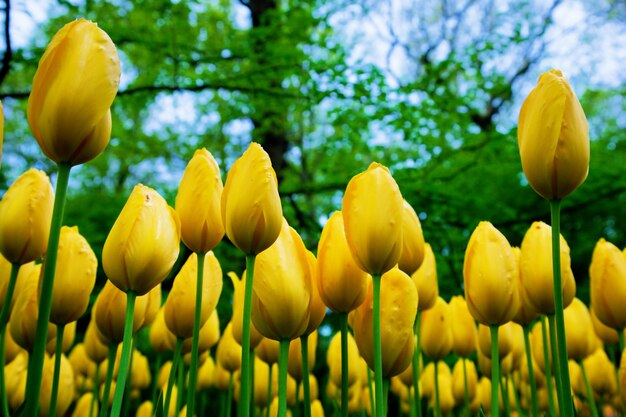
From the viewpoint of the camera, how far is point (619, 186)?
138 inches

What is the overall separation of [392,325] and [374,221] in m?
0.20

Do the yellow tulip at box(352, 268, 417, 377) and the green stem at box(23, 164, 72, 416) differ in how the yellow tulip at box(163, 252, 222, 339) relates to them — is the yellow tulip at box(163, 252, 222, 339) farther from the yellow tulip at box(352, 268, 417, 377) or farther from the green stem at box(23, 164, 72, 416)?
the green stem at box(23, 164, 72, 416)

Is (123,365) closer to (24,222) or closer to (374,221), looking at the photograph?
(24,222)

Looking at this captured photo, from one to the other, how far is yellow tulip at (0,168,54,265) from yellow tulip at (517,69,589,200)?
0.81 m

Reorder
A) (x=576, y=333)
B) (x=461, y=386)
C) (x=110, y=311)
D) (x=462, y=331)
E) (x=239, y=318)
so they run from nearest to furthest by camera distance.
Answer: (x=110, y=311) → (x=239, y=318) → (x=576, y=333) → (x=462, y=331) → (x=461, y=386)

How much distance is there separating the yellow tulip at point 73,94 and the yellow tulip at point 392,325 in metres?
0.52

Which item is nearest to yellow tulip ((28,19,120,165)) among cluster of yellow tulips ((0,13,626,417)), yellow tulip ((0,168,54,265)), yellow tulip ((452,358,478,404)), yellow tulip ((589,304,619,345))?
cluster of yellow tulips ((0,13,626,417))

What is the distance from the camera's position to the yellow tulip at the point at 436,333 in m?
1.51

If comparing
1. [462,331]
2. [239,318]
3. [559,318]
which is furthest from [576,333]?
[239,318]

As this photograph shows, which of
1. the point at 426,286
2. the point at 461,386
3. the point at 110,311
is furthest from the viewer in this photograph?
the point at 461,386

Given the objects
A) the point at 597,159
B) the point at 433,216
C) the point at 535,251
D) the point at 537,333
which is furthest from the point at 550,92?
the point at 597,159

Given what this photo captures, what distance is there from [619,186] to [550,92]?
9.75 ft

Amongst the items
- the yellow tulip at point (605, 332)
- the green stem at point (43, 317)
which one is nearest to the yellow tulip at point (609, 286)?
the yellow tulip at point (605, 332)

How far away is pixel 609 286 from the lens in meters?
1.27
